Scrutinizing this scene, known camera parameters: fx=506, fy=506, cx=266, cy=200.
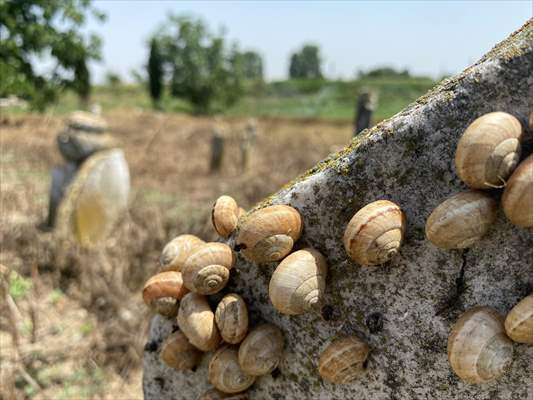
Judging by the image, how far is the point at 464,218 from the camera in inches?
52.0

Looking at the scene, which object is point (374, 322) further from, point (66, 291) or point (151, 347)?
point (66, 291)

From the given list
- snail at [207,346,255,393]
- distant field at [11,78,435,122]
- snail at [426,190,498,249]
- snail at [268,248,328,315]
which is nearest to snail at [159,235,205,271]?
snail at [207,346,255,393]

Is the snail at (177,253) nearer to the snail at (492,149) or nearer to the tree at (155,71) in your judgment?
the snail at (492,149)

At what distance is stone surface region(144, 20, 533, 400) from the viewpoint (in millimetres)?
1440

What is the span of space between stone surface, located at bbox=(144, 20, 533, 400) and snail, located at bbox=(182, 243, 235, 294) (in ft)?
0.41

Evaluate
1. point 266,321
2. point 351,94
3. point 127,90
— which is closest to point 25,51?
point 266,321

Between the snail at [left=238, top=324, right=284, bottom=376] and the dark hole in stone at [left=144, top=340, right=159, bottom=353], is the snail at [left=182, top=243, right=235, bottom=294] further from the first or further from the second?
the dark hole in stone at [left=144, top=340, right=159, bottom=353]

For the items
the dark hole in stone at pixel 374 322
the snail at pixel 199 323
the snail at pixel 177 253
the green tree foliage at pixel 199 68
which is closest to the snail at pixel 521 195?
the dark hole in stone at pixel 374 322

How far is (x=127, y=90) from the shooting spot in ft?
190

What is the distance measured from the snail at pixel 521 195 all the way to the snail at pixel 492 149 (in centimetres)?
3

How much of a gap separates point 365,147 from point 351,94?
3347 cm

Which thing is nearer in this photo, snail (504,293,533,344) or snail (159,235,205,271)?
snail (504,293,533,344)

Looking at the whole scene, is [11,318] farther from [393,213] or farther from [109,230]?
[109,230]

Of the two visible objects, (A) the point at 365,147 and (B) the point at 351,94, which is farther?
(B) the point at 351,94
